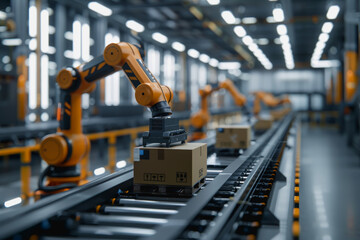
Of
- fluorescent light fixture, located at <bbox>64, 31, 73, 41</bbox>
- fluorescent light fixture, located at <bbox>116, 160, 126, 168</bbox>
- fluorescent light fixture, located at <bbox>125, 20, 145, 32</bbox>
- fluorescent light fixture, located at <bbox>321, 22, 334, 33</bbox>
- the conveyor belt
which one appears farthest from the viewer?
fluorescent light fixture, located at <bbox>64, 31, 73, 41</bbox>

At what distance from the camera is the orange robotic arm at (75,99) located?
3484 millimetres

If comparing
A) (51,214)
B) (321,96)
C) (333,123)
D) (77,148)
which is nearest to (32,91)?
(77,148)

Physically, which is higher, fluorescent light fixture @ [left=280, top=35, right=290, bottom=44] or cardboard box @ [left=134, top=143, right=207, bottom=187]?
fluorescent light fixture @ [left=280, top=35, right=290, bottom=44]

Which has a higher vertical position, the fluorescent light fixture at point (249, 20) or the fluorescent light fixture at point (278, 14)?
the fluorescent light fixture at point (249, 20)

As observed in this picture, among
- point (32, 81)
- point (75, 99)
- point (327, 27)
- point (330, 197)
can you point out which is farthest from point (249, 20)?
point (75, 99)

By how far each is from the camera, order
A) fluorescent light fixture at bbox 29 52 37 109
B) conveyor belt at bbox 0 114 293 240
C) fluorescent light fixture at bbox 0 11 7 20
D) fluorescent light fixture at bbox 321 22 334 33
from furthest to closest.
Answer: fluorescent light fixture at bbox 321 22 334 33 → fluorescent light fixture at bbox 29 52 37 109 → fluorescent light fixture at bbox 0 11 7 20 → conveyor belt at bbox 0 114 293 240

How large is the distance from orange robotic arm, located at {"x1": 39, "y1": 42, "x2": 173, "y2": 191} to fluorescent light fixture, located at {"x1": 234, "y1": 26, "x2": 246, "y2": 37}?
347 inches

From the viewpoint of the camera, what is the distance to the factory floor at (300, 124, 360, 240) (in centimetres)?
382

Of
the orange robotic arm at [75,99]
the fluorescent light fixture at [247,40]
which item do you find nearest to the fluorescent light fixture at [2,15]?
the orange robotic arm at [75,99]

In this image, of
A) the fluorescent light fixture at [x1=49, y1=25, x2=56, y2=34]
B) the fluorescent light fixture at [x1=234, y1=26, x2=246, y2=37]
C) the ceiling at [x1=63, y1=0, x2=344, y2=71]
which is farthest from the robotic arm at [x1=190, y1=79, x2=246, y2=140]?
the fluorescent light fixture at [x1=49, y1=25, x2=56, y2=34]

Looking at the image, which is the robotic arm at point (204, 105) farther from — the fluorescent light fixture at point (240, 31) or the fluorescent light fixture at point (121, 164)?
the fluorescent light fixture at point (240, 31)

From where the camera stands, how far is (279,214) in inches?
113

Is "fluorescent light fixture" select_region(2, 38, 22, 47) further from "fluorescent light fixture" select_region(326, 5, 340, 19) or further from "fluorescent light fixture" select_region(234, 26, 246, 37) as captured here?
"fluorescent light fixture" select_region(326, 5, 340, 19)

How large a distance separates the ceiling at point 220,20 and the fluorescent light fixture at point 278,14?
0.12 m
